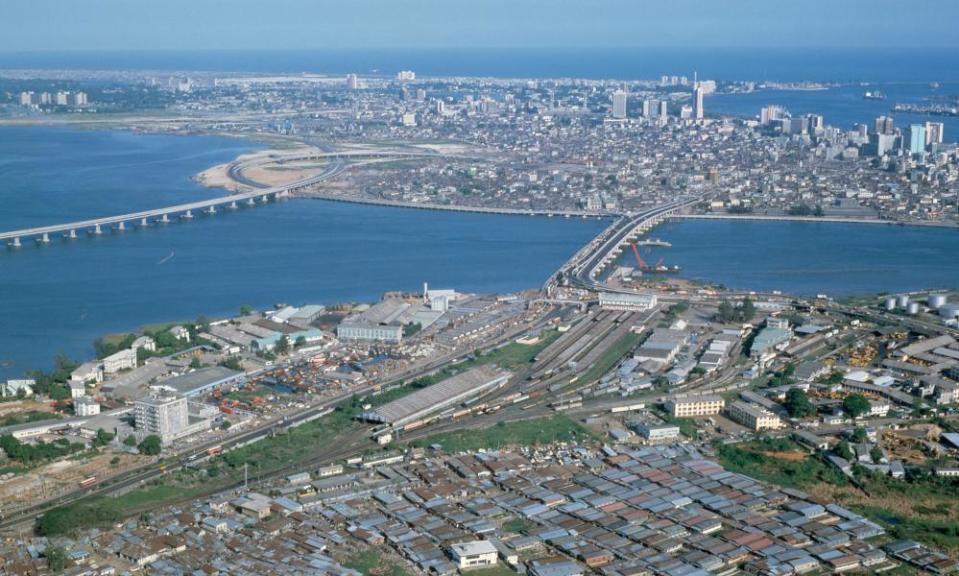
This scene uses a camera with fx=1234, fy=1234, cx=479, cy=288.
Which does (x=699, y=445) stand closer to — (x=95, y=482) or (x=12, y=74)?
(x=95, y=482)

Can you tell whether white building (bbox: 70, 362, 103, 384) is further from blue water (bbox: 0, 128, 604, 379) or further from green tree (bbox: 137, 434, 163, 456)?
green tree (bbox: 137, 434, 163, 456)

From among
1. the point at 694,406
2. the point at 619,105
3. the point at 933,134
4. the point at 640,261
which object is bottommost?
the point at 694,406

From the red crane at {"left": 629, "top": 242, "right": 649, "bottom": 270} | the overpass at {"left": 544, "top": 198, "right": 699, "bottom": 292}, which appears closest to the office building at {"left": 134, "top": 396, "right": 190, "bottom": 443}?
the overpass at {"left": 544, "top": 198, "right": 699, "bottom": 292}

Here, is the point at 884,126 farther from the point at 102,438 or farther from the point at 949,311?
the point at 102,438

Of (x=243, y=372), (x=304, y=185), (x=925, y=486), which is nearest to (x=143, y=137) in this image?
(x=304, y=185)

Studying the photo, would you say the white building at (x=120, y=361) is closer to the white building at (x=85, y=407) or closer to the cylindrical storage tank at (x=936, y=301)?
the white building at (x=85, y=407)

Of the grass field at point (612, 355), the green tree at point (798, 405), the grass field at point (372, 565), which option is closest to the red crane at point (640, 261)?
the grass field at point (612, 355)

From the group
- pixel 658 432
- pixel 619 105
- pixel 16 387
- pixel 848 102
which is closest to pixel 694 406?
pixel 658 432
